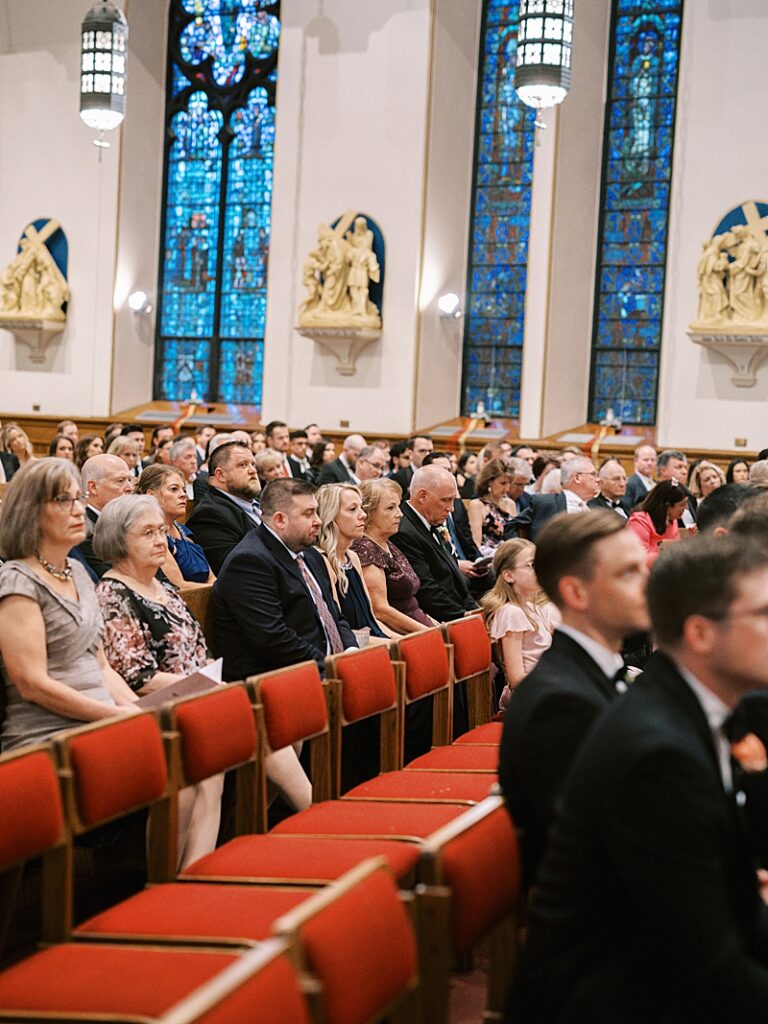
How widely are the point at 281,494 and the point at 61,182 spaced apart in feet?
45.3

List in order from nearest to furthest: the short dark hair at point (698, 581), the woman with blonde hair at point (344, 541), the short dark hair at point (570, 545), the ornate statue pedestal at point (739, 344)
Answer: the short dark hair at point (698, 581) < the short dark hair at point (570, 545) < the woman with blonde hair at point (344, 541) < the ornate statue pedestal at point (739, 344)

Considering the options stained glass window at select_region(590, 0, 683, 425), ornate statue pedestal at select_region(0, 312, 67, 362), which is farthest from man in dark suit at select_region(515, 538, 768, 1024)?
ornate statue pedestal at select_region(0, 312, 67, 362)

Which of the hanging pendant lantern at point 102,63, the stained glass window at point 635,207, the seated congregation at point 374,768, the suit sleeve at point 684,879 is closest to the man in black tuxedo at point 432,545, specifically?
the seated congregation at point 374,768

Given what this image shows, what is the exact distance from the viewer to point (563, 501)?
894cm

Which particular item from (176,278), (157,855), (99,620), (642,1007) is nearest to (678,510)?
(99,620)

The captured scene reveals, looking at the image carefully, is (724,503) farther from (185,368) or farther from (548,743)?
(185,368)

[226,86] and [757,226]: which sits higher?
[226,86]

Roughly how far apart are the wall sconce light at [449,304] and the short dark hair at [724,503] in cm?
1100

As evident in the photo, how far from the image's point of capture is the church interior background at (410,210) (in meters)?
15.1

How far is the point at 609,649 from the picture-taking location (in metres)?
2.71

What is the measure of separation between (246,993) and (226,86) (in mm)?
17652

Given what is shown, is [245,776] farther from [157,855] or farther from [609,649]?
[609,649]

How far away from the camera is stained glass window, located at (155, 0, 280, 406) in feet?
59.3

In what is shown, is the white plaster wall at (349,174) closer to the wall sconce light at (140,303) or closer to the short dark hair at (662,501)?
the wall sconce light at (140,303)
